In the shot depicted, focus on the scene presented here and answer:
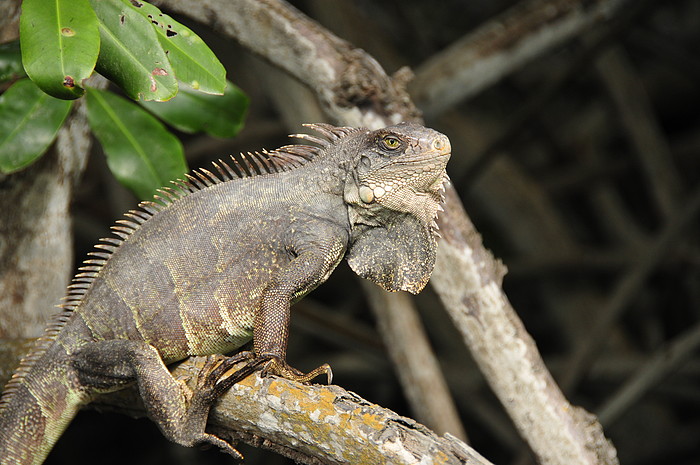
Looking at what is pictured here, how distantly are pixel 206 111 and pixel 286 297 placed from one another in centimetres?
111

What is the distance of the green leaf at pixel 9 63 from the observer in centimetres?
287

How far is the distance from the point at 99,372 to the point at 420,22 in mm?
5389

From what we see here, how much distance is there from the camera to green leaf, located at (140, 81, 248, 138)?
3.23 meters

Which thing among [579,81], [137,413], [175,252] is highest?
[579,81]

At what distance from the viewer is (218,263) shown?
2.65 metres

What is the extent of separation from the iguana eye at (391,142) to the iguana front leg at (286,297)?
353mm

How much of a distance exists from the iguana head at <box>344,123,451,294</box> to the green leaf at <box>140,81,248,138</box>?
81 cm

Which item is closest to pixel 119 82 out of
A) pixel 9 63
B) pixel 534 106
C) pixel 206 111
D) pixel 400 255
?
pixel 9 63

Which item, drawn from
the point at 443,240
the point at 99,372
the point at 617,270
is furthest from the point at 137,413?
the point at 617,270

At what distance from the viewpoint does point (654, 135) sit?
19.0 feet

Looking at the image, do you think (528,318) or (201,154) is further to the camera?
(528,318)

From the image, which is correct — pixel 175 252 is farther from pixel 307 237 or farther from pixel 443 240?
pixel 443 240

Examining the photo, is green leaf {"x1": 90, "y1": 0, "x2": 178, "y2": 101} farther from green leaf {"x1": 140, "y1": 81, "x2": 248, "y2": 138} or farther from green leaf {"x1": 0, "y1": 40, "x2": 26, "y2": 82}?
green leaf {"x1": 140, "y1": 81, "x2": 248, "y2": 138}

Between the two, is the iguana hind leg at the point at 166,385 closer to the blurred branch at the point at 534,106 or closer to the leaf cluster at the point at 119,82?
the leaf cluster at the point at 119,82
